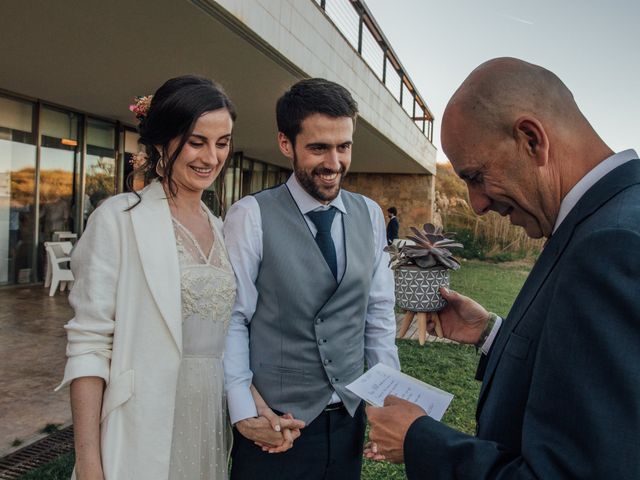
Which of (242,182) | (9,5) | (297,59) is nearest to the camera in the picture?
(9,5)

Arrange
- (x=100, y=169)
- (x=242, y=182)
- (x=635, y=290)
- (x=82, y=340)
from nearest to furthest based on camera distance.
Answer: (x=635, y=290)
(x=82, y=340)
(x=100, y=169)
(x=242, y=182)

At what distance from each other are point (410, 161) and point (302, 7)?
1107 centimetres

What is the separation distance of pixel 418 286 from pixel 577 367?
84 cm

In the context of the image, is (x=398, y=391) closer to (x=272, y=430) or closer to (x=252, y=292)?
(x=272, y=430)

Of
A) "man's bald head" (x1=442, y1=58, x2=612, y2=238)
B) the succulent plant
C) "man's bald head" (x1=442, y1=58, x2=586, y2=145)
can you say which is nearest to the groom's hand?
the succulent plant

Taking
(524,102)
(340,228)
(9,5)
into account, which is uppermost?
(9,5)

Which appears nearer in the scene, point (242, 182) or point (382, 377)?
point (382, 377)

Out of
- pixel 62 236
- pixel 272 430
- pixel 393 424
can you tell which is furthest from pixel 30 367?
pixel 62 236

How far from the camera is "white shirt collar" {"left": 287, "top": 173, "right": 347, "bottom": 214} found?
1.86 meters

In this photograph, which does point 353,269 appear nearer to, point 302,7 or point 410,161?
point 302,7

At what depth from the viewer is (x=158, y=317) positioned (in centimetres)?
145

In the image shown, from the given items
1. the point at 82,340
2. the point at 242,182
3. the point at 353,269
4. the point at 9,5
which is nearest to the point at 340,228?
the point at 353,269

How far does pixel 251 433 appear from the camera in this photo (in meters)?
1.63

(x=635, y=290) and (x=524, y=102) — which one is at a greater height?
(x=524, y=102)
